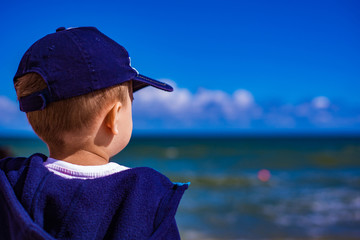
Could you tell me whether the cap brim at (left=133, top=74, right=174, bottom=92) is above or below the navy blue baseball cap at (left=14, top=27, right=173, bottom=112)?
above

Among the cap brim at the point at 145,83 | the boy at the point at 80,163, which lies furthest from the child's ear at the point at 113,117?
the cap brim at the point at 145,83

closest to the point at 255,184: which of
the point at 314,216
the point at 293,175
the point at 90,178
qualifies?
the point at 293,175

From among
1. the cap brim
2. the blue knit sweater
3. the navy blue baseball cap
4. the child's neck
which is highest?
the cap brim

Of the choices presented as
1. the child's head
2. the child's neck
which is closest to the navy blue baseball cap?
the child's head

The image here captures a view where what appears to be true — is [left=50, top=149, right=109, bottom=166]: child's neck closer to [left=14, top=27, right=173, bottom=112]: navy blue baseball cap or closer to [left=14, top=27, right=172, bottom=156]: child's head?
[left=14, top=27, right=172, bottom=156]: child's head

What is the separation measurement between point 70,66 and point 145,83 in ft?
0.86

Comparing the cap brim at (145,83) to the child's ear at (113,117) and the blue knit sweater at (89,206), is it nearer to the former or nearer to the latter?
the child's ear at (113,117)

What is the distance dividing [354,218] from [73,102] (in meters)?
6.49

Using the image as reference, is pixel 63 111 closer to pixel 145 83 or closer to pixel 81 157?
pixel 81 157

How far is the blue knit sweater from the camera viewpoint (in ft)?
3.22

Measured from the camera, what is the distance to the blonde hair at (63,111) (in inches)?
41.8

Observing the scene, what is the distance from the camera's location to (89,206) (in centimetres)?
99

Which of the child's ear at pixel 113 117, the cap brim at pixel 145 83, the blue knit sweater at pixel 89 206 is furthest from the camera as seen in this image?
the cap brim at pixel 145 83

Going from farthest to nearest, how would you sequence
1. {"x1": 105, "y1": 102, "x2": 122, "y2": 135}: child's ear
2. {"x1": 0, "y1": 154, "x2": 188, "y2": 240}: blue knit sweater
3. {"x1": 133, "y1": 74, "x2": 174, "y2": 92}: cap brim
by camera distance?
{"x1": 133, "y1": 74, "x2": 174, "y2": 92}: cap brim → {"x1": 105, "y1": 102, "x2": 122, "y2": 135}: child's ear → {"x1": 0, "y1": 154, "x2": 188, "y2": 240}: blue knit sweater
